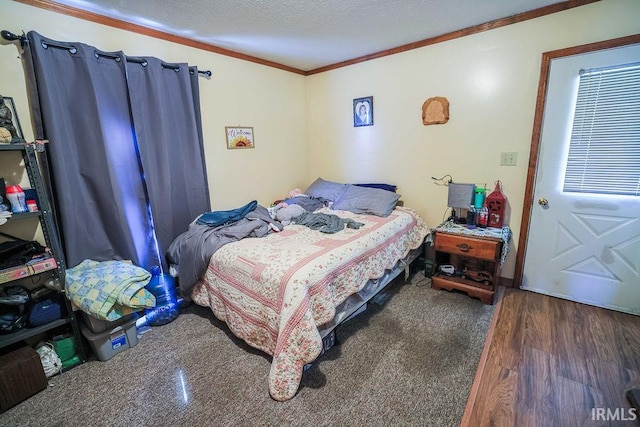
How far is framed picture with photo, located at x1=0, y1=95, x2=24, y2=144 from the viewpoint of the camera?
5.13 feet

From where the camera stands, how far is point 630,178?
6.70 ft

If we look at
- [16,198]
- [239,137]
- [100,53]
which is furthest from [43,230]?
[239,137]

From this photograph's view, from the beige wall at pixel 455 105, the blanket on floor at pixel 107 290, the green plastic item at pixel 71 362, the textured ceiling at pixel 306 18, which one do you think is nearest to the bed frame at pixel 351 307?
the beige wall at pixel 455 105

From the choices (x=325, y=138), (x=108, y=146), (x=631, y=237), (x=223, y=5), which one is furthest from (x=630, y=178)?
(x=108, y=146)

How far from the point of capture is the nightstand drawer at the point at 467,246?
7.53 feet

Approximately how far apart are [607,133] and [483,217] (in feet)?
3.39

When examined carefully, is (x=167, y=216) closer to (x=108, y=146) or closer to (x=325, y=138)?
(x=108, y=146)

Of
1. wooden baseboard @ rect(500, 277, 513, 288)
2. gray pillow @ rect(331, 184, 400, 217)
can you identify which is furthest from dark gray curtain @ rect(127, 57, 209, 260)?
wooden baseboard @ rect(500, 277, 513, 288)

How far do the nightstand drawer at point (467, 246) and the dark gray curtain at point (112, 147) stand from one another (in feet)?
7.80

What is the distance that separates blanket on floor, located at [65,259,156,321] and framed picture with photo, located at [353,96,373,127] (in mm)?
2681

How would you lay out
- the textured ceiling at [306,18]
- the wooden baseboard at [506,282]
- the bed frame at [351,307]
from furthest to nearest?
the wooden baseboard at [506,282] → the textured ceiling at [306,18] → the bed frame at [351,307]

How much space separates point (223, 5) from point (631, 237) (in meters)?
3.49

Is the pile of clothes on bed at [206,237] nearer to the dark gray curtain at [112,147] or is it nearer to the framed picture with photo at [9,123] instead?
the dark gray curtain at [112,147]

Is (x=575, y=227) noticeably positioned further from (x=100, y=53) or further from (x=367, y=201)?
(x=100, y=53)
